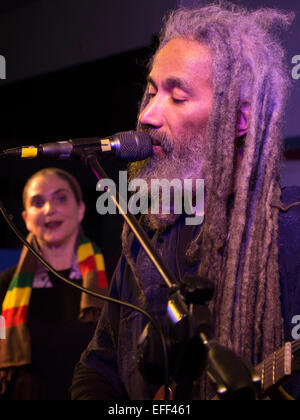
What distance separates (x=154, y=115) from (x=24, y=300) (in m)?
1.93

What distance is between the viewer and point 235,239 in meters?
1.26

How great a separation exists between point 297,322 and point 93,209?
222cm

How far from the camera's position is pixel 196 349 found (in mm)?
771

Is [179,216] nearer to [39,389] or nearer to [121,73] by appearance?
[39,389]

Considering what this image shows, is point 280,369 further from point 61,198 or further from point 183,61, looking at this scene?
point 61,198

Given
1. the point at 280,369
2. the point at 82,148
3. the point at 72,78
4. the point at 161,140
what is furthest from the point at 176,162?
the point at 72,78

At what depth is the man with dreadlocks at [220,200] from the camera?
1.23 meters

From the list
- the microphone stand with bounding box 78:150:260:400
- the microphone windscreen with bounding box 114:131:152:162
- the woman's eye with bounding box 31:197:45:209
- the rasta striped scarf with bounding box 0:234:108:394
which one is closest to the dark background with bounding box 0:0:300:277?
the rasta striped scarf with bounding box 0:234:108:394

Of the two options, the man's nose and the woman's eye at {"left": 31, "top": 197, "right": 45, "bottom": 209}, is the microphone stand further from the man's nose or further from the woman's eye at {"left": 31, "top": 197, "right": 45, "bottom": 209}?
the woman's eye at {"left": 31, "top": 197, "right": 45, "bottom": 209}

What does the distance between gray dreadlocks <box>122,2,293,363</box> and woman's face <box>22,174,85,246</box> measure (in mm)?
1641

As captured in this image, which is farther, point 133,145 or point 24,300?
point 24,300

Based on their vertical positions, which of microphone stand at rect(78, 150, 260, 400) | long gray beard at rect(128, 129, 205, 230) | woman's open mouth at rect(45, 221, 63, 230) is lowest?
microphone stand at rect(78, 150, 260, 400)

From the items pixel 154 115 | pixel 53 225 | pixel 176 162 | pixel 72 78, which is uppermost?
pixel 72 78

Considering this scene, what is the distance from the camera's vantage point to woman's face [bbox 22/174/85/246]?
9.87ft
